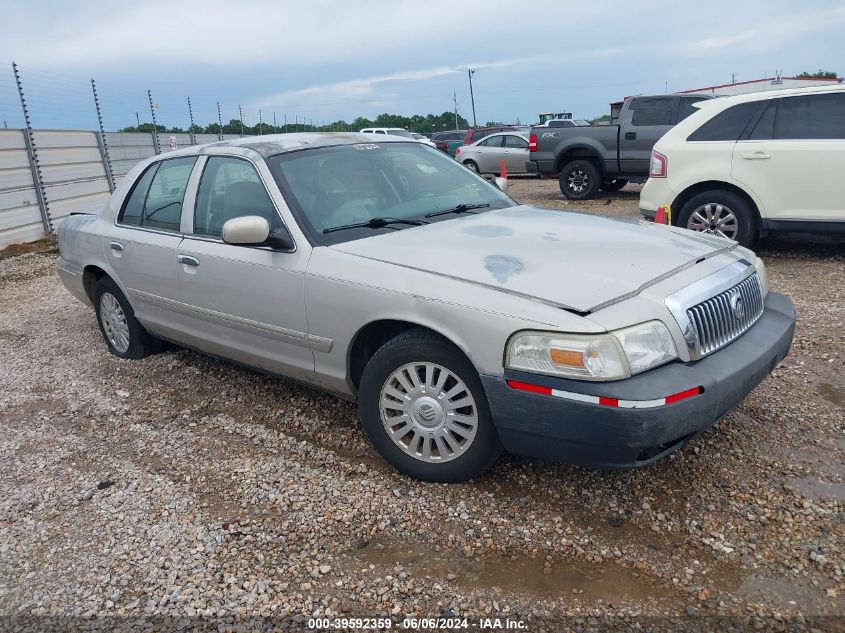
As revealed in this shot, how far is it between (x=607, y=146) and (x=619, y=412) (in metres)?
11.5

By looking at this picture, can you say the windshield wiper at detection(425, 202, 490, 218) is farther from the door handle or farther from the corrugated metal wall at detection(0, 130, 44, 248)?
the corrugated metal wall at detection(0, 130, 44, 248)

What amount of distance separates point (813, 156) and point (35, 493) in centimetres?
702

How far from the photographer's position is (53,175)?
45.6 ft

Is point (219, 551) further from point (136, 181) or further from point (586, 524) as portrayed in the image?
point (136, 181)

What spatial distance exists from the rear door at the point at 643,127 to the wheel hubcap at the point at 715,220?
583 centimetres

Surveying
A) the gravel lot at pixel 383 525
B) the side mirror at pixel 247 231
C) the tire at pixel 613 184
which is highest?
the side mirror at pixel 247 231

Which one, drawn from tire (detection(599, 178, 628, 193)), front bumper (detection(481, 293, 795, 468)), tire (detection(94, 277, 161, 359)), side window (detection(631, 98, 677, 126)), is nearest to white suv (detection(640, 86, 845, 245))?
front bumper (detection(481, 293, 795, 468))

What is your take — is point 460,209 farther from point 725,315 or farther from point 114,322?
point 114,322

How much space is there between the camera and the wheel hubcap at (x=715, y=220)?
282 inches

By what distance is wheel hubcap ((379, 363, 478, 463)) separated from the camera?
3.05m

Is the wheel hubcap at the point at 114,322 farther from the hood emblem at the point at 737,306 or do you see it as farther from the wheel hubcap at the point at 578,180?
the wheel hubcap at the point at 578,180

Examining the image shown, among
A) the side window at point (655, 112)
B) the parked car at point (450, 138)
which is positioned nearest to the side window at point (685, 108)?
the side window at point (655, 112)

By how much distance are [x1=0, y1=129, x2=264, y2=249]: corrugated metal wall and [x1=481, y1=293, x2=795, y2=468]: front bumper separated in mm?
11840

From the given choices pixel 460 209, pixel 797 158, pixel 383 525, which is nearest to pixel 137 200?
pixel 460 209
